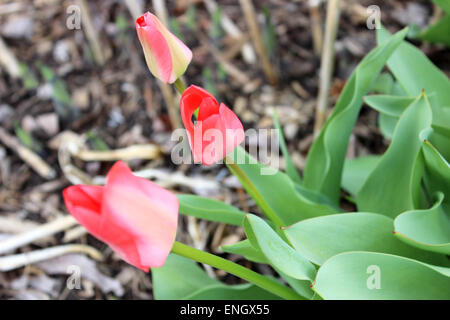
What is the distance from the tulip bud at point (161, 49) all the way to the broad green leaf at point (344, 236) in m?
0.28

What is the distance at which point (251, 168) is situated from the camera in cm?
91

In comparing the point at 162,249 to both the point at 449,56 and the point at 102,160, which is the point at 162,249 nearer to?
the point at 102,160

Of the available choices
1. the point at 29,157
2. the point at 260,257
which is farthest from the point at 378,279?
the point at 29,157

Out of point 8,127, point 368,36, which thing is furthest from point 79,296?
point 368,36

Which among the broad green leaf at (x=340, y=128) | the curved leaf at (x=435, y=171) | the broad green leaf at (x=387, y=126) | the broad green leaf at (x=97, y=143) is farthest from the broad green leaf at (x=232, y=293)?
the broad green leaf at (x=97, y=143)

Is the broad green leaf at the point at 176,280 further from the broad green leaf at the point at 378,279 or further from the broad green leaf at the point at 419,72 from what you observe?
the broad green leaf at the point at 419,72

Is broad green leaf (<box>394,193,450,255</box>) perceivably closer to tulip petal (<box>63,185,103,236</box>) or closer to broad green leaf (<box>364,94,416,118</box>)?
broad green leaf (<box>364,94,416,118</box>)

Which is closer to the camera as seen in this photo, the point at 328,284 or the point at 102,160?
the point at 328,284

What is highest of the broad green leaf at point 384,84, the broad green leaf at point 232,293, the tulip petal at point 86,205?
the tulip petal at point 86,205

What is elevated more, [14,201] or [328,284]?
[328,284]

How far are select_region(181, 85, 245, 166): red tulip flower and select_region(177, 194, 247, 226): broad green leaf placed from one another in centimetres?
27

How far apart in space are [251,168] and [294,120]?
2.18 feet

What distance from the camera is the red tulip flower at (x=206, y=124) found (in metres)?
0.56

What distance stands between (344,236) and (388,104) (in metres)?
0.34
